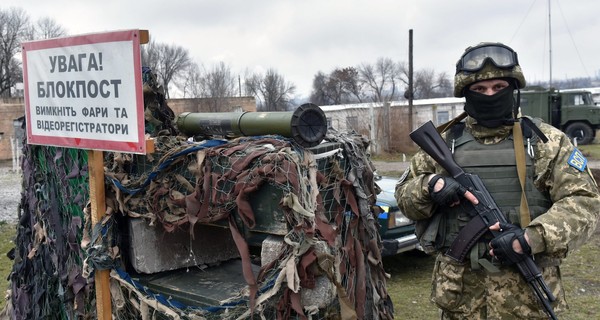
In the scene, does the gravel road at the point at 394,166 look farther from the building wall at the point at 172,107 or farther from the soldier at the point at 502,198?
the building wall at the point at 172,107

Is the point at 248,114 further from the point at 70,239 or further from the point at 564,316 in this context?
the point at 564,316

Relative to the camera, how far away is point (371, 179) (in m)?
3.27

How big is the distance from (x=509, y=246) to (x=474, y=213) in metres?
0.26

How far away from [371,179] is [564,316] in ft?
8.12

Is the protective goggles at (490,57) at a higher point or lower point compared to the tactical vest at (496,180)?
higher

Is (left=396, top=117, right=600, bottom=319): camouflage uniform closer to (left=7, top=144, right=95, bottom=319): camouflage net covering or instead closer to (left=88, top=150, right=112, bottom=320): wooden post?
(left=88, top=150, right=112, bottom=320): wooden post

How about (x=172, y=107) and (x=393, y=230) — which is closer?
(x=393, y=230)

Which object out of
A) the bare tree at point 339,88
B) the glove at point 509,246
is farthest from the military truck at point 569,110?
the bare tree at point 339,88

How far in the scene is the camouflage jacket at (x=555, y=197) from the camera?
240 centimetres

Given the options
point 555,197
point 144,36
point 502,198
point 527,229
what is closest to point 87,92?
point 144,36

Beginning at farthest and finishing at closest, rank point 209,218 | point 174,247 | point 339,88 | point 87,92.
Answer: point 339,88 → point 174,247 → point 87,92 → point 209,218

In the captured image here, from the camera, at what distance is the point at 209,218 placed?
2973 millimetres

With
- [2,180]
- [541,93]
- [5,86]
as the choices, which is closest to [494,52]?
[2,180]

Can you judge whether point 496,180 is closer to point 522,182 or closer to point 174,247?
point 522,182
